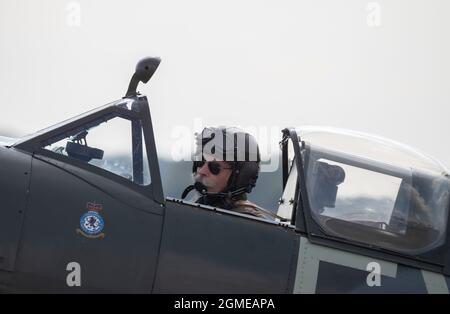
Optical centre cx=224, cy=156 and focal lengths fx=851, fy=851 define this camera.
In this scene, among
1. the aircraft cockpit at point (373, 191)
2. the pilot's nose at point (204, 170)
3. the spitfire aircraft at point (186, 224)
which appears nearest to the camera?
the spitfire aircraft at point (186, 224)

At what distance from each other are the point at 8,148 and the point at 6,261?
70 centimetres

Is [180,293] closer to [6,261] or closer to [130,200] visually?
[130,200]

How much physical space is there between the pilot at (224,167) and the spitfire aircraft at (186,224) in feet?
1.91

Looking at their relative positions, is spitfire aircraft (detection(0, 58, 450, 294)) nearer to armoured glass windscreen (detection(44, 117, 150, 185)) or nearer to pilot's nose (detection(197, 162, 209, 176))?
armoured glass windscreen (detection(44, 117, 150, 185))

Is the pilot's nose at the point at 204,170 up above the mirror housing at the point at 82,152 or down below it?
below

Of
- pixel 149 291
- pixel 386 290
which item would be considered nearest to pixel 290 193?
pixel 386 290

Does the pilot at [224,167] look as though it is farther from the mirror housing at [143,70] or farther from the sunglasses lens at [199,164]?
the mirror housing at [143,70]

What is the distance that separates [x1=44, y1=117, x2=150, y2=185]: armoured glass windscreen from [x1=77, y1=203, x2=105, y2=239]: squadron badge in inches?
13.4

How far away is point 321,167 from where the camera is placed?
226 inches

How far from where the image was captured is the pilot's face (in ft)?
20.5

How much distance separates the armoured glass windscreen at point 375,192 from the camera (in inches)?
221

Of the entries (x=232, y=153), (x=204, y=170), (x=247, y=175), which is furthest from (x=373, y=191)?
(x=204, y=170)

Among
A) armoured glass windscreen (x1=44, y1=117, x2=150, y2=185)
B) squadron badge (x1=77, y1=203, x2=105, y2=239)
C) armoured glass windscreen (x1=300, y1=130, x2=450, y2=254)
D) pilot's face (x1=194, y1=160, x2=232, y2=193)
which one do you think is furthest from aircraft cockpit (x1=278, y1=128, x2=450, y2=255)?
squadron badge (x1=77, y1=203, x2=105, y2=239)

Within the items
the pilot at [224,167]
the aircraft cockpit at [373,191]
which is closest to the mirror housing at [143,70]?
the pilot at [224,167]
